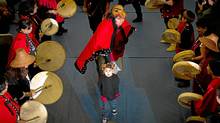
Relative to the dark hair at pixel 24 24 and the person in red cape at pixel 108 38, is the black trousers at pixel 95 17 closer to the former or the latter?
the person in red cape at pixel 108 38

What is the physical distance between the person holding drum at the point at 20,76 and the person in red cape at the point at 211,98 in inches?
79.9

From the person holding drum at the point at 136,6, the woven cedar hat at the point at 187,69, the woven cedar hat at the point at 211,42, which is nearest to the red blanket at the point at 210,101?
the woven cedar hat at the point at 187,69

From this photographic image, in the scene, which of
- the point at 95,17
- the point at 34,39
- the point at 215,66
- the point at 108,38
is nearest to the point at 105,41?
the point at 108,38

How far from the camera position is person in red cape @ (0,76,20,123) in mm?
4109

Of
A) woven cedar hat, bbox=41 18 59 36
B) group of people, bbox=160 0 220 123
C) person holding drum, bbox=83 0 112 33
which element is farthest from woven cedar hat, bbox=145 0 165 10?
woven cedar hat, bbox=41 18 59 36

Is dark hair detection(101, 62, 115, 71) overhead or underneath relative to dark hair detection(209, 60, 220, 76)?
underneath

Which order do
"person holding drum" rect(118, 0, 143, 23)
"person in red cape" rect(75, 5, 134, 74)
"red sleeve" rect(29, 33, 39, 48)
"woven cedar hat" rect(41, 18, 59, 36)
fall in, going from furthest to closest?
"person holding drum" rect(118, 0, 143, 23), "woven cedar hat" rect(41, 18, 59, 36), "red sleeve" rect(29, 33, 39, 48), "person in red cape" rect(75, 5, 134, 74)

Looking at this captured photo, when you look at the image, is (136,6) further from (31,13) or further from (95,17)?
(31,13)

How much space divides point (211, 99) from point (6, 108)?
221cm

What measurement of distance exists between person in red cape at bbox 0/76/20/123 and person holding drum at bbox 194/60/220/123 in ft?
6.63

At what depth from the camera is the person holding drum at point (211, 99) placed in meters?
4.12

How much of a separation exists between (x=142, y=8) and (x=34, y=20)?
316 centimetres

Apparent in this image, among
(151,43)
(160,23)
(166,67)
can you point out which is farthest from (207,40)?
(160,23)

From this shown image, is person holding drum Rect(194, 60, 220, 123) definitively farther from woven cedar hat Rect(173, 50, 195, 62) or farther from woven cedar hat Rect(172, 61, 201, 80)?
woven cedar hat Rect(173, 50, 195, 62)
